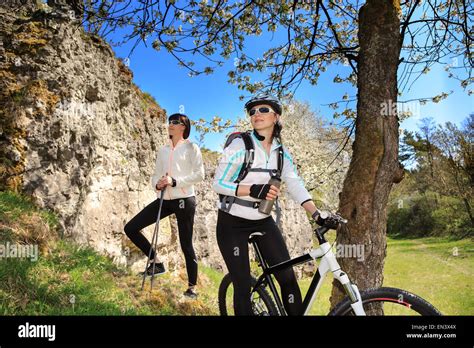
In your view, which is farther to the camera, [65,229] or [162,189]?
[65,229]

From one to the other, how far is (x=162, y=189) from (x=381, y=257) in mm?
3203

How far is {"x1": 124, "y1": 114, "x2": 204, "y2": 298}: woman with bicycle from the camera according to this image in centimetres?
548

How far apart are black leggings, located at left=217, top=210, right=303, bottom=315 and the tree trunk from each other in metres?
1.09

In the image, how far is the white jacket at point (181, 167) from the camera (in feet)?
17.9

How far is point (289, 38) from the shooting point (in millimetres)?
7695

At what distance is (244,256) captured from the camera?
377cm

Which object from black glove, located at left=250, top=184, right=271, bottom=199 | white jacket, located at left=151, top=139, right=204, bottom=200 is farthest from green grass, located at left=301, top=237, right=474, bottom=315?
black glove, located at left=250, top=184, right=271, bottom=199

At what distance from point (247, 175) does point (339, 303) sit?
4.83 ft

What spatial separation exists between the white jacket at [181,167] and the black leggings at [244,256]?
5.71 feet

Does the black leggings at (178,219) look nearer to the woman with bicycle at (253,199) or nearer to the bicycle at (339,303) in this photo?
the bicycle at (339,303)

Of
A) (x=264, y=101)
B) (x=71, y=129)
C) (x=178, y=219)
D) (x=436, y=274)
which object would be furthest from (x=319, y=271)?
(x=436, y=274)
